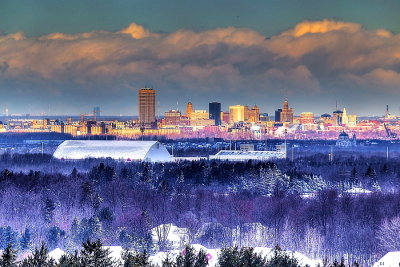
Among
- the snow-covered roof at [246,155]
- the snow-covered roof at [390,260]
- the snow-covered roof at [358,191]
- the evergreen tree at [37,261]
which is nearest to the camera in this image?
the evergreen tree at [37,261]

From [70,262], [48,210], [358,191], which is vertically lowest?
[358,191]

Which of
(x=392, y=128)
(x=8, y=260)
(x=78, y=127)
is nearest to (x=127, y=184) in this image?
(x=8, y=260)

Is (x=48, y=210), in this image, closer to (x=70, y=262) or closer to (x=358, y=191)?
(x=70, y=262)

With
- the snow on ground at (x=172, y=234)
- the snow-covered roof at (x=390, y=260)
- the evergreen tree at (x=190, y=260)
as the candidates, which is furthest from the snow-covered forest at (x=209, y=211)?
the evergreen tree at (x=190, y=260)

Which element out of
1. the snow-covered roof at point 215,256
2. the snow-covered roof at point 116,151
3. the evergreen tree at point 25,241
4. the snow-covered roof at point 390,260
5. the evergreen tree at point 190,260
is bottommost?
the snow-covered roof at point 390,260

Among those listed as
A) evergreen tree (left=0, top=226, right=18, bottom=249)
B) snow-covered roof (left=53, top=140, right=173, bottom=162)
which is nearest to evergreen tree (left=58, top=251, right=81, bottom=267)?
evergreen tree (left=0, top=226, right=18, bottom=249)

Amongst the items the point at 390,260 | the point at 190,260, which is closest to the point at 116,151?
the point at 390,260

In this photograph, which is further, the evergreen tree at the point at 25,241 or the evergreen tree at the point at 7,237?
the evergreen tree at the point at 25,241

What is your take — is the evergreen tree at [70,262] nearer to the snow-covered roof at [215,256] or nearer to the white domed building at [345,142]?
the snow-covered roof at [215,256]
